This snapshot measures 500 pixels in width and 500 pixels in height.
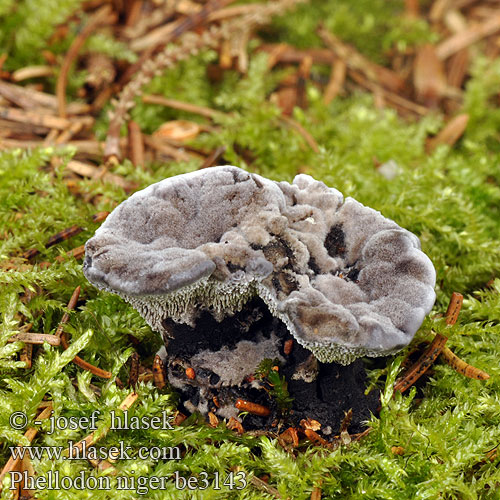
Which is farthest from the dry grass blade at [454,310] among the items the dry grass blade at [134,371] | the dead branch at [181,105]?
the dead branch at [181,105]

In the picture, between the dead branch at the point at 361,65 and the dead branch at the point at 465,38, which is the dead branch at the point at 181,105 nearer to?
the dead branch at the point at 361,65

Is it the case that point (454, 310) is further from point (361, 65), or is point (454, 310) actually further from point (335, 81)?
point (361, 65)

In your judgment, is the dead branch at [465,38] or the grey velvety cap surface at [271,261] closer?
the grey velvety cap surface at [271,261]

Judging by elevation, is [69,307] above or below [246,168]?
below

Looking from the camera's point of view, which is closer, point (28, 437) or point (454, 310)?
point (28, 437)

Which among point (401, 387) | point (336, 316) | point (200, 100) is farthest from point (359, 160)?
point (336, 316)

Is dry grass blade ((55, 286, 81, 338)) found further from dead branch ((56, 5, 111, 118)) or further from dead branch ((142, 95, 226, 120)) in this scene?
dead branch ((142, 95, 226, 120))

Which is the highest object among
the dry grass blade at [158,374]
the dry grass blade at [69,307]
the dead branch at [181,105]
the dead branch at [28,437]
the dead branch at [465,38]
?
the dead branch at [465,38]

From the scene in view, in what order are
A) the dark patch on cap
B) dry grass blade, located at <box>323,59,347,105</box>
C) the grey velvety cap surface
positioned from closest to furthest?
the grey velvety cap surface → the dark patch on cap → dry grass blade, located at <box>323,59,347,105</box>

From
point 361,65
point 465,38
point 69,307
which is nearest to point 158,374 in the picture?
point 69,307

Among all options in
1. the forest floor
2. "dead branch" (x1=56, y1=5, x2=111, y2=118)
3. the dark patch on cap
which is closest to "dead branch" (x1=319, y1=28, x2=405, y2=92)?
the forest floor
